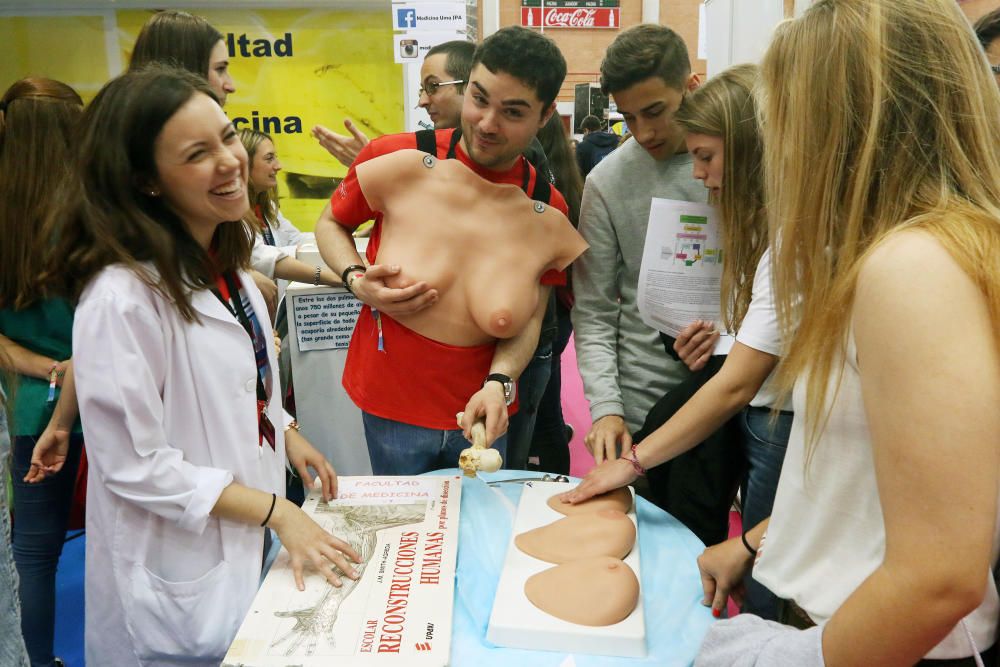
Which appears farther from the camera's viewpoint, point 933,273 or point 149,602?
point 149,602

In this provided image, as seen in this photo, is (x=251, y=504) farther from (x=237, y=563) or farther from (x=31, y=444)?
(x=31, y=444)

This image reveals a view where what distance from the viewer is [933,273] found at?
579mm

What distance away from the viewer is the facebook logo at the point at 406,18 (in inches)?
129

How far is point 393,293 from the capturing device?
57.6 inches

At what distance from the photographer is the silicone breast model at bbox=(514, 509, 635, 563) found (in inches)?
44.3

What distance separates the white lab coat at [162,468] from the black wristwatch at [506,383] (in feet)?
1.71

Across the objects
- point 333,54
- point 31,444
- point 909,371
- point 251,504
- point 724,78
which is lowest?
point 31,444

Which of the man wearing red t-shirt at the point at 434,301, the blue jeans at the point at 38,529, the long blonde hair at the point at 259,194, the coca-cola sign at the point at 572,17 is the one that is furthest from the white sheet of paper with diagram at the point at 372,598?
the coca-cola sign at the point at 572,17

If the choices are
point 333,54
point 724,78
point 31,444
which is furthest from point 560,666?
point 333,54

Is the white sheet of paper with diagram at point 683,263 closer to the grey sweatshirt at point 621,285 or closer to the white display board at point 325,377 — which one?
the grey sweatshirt at point 621,285

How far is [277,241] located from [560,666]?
3.13m

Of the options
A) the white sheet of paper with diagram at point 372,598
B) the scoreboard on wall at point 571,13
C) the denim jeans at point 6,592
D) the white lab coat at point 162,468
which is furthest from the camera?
the scoreboard on wall at point 571,13

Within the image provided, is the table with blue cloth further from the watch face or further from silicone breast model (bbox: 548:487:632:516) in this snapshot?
the watch face

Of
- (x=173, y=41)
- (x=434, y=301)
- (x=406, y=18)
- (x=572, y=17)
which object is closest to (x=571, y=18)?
(x=572, y=17)
